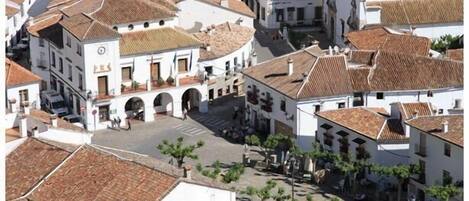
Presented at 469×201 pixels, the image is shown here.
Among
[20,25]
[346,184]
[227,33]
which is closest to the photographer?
[346,184]

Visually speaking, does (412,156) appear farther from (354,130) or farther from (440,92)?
(440,92)

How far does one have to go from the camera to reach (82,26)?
9781 cm

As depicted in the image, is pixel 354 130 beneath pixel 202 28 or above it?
beneath

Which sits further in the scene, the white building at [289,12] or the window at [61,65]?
the white building at [289,12]

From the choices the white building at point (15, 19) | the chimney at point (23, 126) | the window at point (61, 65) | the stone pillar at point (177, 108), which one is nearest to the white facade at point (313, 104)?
the stone pillar at point (177, 108)

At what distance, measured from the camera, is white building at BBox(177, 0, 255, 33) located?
4345 inches

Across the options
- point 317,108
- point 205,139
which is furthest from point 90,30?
point 317,108

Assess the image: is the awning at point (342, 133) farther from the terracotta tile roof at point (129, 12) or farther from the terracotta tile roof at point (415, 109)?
the terracotta tile roof at point (129, 12)

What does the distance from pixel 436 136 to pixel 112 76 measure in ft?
91.8

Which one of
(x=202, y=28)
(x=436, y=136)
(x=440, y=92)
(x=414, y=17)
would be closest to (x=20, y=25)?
(x=202, y=28)

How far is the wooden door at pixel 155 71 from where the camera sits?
101 m

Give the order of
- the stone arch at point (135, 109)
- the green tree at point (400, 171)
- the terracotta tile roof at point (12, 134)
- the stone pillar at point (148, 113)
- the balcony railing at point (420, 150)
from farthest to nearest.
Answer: the stone arch at point (135, 109), the stone pillar at point (148, 113), the balcony railing at point (420, 150), the green tree at point (400, 171), the terracotta tile roof at point (12, 134)

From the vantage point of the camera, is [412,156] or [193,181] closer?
[193,181]

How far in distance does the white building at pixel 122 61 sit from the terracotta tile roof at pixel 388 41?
1247cm
